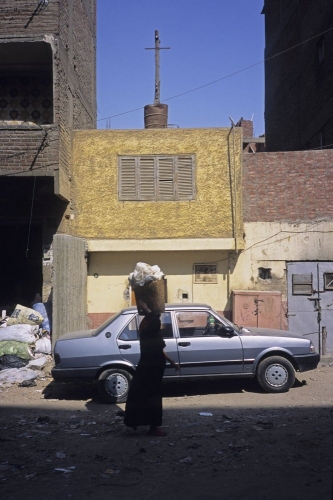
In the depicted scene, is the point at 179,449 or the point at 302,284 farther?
the point at 302,284

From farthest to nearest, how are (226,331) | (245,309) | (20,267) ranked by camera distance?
(20,267), (245,309), (226,331)

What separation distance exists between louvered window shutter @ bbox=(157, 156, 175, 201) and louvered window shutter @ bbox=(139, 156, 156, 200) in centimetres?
14

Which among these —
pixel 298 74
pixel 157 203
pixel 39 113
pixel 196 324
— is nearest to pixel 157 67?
pixel 298 74

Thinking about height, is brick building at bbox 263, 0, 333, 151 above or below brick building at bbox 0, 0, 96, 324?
above

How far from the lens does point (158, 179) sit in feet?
44.3

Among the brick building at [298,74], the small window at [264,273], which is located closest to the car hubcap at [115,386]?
the small window at [264,273]

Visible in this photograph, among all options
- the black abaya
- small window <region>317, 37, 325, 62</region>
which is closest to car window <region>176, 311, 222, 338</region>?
the black abaya

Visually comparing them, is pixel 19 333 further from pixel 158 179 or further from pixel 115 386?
pixel 158 179

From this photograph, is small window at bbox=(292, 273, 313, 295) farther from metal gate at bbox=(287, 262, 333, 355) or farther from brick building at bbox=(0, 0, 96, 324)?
brick building at bbox=(0, 0, 96, 324)

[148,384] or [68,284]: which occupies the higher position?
[68,284]

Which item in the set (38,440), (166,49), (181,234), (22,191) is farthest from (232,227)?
(166,49)

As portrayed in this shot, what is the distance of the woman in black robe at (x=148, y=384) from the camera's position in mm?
6629

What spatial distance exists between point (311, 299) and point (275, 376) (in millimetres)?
4386

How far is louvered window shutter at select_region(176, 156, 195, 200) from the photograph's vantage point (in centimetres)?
1343
